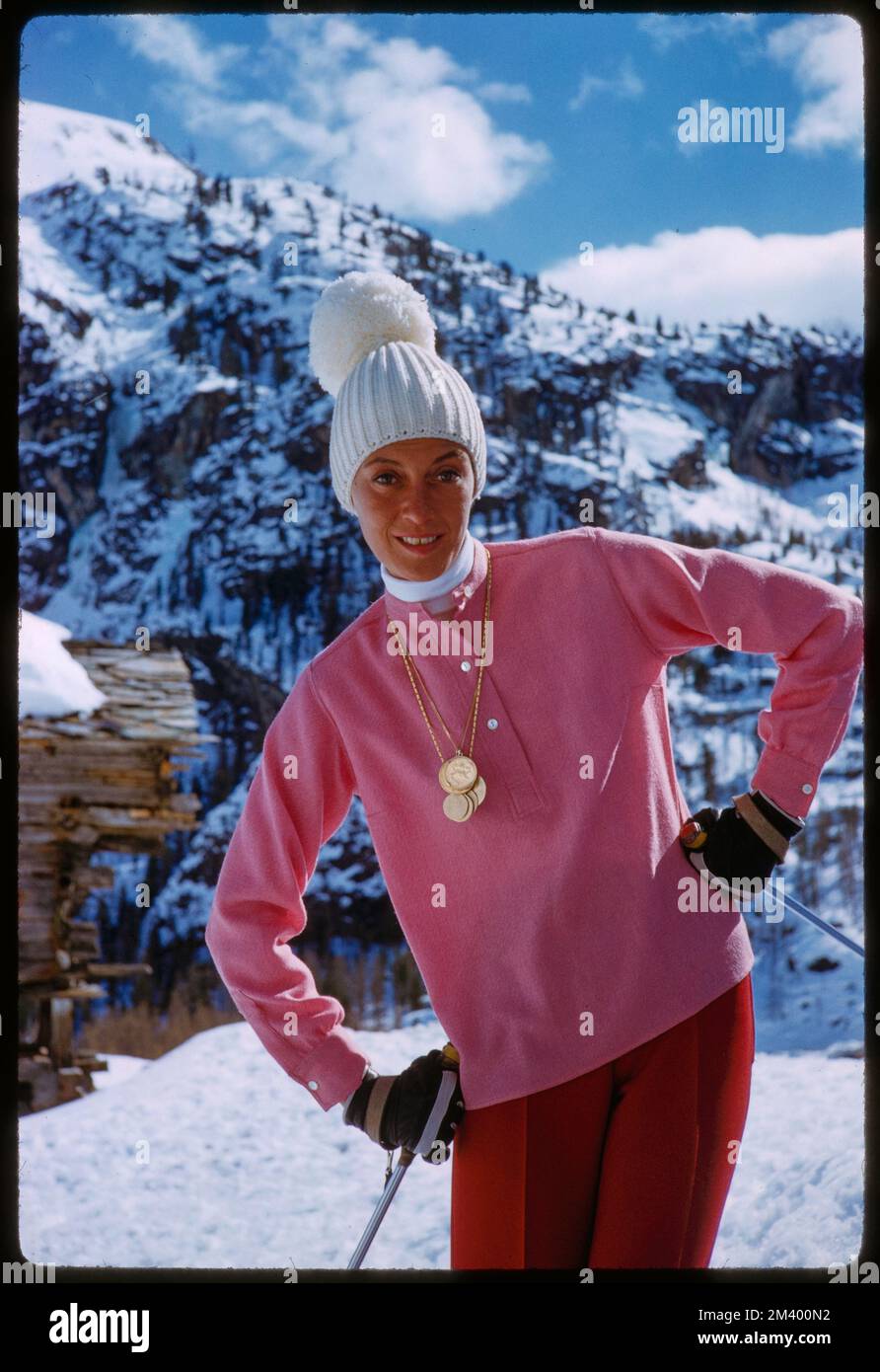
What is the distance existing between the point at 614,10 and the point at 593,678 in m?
1.21

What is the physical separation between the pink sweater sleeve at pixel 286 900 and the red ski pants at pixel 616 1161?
246 mm

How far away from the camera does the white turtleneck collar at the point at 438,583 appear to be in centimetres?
180

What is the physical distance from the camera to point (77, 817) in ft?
21.1

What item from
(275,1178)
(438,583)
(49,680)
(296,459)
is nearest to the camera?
(438,583)

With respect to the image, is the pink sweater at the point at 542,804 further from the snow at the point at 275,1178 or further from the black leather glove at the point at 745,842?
the snow at the point at 275,1178

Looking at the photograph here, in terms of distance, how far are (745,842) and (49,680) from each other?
4819mm

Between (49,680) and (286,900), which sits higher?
(49,680)

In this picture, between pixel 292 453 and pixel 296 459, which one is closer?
pixel 292 453

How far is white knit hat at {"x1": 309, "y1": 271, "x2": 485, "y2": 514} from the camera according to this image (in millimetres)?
1771

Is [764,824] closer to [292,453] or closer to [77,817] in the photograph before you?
[77,817]

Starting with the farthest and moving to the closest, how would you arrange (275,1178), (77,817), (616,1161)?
1. (77,817)
2. (275,1178)
3. (616,1161)

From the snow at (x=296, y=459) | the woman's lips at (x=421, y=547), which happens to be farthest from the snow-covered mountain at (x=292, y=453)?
the woman's lips at (x=421, y=547)

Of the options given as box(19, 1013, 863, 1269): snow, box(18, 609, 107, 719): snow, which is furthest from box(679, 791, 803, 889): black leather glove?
box(18, 609, 107, 719): snow

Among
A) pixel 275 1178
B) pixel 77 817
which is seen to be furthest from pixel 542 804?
pixel 77 817
